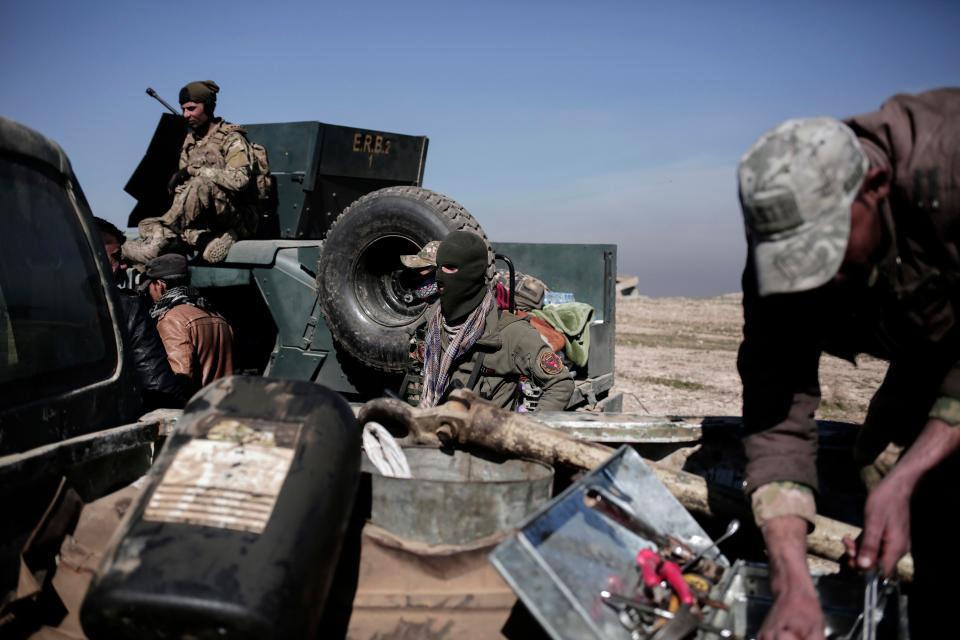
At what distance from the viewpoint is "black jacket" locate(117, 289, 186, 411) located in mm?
3607

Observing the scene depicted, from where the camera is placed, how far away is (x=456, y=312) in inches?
148

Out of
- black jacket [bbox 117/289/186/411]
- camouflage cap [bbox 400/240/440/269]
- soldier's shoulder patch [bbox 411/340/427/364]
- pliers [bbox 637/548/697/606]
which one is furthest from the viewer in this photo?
camouflage cap [bbox 400/240/440/269]

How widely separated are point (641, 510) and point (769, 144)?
3.11ft

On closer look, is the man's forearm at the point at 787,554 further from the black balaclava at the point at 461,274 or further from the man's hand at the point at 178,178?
the man's hand at the point at 178,178

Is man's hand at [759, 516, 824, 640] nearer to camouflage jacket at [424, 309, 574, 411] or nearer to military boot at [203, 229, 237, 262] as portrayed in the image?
camouflage jacket at [424, 309, 574, 411]

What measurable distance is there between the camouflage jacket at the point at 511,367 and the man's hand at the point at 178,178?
120 inches

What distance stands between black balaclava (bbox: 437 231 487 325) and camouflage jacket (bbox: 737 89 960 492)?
1686 mm

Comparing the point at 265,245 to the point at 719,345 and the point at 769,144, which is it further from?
the point at 719,345

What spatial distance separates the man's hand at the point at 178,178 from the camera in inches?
226

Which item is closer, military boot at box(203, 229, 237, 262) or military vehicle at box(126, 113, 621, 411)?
military vehicle at box(126, 113, 621, 411)

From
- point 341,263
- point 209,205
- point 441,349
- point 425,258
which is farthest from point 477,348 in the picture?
point 209,205

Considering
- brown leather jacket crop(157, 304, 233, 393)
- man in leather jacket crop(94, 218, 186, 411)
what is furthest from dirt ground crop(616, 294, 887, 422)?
man in leather jacket crop(94, 218, 186, 411)

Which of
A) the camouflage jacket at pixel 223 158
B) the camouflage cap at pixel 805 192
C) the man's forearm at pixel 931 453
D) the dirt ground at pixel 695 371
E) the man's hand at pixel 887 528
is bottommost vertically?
the dirt ground at pixel 695 371

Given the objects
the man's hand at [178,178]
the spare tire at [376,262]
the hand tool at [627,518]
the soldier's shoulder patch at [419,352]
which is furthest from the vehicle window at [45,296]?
the man's hand at [178,178]
